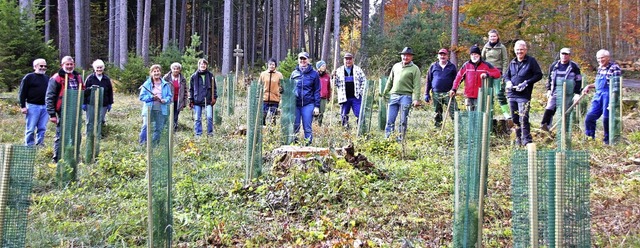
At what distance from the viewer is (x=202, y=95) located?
34.5 ft

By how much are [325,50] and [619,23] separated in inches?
939

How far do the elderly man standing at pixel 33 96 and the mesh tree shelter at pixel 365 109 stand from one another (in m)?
5.12

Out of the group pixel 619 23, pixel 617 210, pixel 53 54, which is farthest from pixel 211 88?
pixel 619 23

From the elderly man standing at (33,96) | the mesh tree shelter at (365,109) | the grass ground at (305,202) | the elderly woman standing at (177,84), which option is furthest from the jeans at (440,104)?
the elderly man standing at (33,96)

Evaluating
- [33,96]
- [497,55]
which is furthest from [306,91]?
[33,96]

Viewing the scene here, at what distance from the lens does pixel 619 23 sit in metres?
36.5

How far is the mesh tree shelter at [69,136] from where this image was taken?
6.33 metres

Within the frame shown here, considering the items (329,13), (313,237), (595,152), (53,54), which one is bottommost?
(313,237)

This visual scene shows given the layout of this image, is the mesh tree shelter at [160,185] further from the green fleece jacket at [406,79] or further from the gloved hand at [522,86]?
the green fleece jacket at [406,79]

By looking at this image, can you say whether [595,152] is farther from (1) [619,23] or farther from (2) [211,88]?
(1) [619,23]

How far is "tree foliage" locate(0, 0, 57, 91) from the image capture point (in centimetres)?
1564

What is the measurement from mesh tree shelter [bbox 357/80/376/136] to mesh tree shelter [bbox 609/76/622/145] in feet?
12.9

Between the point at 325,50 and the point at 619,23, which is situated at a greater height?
the point at 619,23

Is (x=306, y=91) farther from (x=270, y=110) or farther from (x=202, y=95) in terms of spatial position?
(x=202, y=95)
